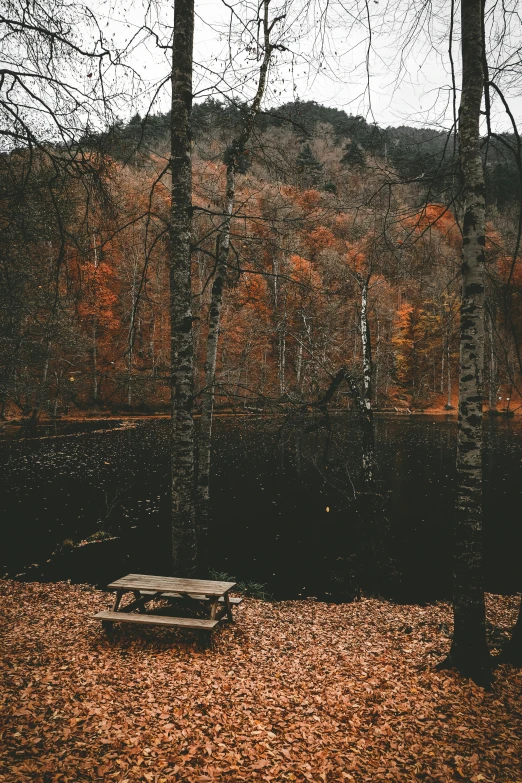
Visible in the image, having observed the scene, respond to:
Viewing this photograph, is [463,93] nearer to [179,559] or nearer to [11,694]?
[179,559]

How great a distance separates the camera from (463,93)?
4438 millimetres

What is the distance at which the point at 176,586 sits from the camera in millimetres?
5543

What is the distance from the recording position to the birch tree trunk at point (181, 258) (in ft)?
18.7

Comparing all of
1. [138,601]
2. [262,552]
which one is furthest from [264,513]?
[138,601]

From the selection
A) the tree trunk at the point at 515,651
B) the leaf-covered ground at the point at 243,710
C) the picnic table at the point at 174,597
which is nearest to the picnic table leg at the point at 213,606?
the picnic table at the point at 174,597

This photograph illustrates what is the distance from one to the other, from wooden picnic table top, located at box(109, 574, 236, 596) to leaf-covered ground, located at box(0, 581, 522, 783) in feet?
2.23

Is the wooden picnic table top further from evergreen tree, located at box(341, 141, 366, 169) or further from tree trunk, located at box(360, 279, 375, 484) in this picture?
evergreen tree, located at box(341, 141, 366, 169)

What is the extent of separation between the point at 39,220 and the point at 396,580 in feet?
37.0

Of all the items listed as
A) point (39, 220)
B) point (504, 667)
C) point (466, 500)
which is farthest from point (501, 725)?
point (39, 220)

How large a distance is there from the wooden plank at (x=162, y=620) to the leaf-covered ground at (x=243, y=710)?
32 centimetres

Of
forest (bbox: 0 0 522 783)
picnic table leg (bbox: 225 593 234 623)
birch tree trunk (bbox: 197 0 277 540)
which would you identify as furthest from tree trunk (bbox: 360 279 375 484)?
picnic table leg (bbox: 225 593 234 623)

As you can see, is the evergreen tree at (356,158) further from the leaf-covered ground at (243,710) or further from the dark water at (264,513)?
the leaf-covered ground at (243,710)

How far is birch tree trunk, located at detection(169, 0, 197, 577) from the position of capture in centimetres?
571

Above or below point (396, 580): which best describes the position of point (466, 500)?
above
